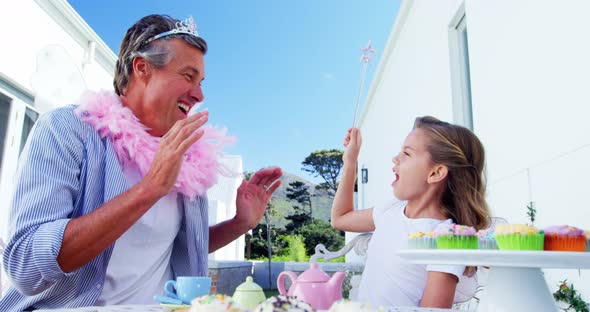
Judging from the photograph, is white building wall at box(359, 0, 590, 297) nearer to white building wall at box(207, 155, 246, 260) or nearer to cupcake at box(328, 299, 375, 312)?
cupcake at box(328, 299, 375, 312)

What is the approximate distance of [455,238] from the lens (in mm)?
1075

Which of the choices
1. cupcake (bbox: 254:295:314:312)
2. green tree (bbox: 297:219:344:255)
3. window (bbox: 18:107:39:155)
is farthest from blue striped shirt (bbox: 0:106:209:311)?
green tree (bbox: 297:219:344:255)

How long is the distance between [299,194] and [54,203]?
30395 mm

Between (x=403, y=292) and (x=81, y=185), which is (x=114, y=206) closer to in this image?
(x=81, y=185)

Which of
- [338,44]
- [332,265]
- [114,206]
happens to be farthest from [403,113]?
[338,44]

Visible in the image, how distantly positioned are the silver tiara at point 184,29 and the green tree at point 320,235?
83.4 ft

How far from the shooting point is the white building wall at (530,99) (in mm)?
1804

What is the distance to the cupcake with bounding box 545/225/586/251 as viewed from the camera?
3.13 feet

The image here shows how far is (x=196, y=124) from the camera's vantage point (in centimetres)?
113

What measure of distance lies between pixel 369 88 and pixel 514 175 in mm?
7494

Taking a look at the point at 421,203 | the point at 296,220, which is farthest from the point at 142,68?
the point at 296,220

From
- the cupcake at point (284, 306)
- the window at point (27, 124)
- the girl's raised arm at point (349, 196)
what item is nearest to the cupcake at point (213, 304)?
the cupcake at point (284, 306)

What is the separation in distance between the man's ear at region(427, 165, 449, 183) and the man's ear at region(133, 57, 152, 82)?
1.07 meters

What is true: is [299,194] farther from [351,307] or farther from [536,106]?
[351,307]
